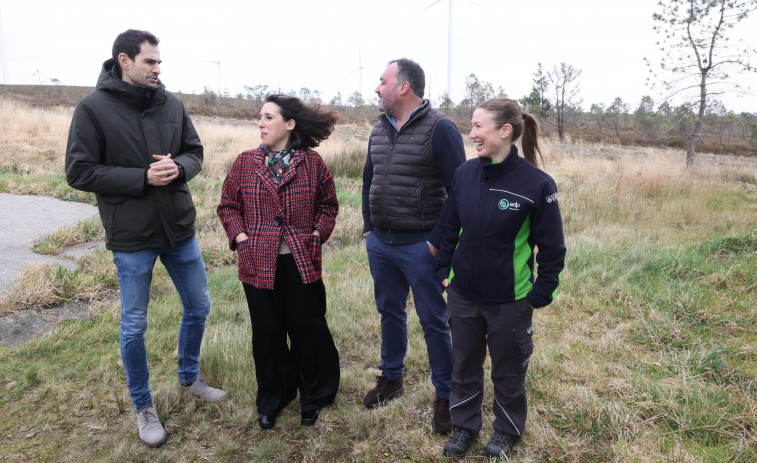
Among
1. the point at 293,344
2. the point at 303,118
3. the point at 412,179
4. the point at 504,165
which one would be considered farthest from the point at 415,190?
the point at 293,344

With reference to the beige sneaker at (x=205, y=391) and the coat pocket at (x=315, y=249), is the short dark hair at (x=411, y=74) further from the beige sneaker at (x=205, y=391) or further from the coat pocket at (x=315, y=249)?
the beige sneaker at (x=205, y=391)

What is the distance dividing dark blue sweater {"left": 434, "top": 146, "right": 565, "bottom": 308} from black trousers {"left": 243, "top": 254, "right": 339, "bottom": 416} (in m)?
0.97

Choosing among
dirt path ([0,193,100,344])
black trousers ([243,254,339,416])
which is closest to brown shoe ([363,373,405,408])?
black trousers ([243,254,339,416])

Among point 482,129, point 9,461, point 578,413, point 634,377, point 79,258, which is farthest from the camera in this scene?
point 79,258

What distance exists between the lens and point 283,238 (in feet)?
9.19

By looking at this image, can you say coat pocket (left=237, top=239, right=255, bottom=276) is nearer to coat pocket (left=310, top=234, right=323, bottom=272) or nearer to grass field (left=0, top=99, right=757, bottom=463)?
coat pocket (left=310, top=234, right=323, bottom=272)

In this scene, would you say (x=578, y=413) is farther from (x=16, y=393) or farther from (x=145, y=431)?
(x=16, y=393)

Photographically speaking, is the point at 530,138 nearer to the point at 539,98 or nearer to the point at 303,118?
the point at 303,118

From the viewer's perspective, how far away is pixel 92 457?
8.84 ft

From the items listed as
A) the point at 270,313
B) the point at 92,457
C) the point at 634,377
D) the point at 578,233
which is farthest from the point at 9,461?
the point at 578,233

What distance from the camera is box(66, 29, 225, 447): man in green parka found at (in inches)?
102

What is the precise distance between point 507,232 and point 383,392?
1527 mm

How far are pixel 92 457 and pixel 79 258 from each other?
3192mm

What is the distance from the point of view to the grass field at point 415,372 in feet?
8.84
